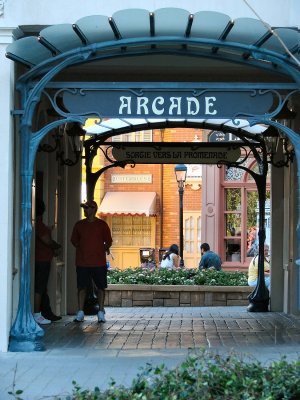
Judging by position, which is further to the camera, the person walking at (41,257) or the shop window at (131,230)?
the shop window at (131,230)

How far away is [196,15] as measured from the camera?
31.5ft

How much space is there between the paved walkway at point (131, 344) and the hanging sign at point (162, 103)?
265 cm

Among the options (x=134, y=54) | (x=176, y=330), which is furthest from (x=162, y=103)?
(x=176, y=330)

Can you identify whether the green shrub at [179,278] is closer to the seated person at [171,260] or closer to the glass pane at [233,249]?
the seated person at [171,260]

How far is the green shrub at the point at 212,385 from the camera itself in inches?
249

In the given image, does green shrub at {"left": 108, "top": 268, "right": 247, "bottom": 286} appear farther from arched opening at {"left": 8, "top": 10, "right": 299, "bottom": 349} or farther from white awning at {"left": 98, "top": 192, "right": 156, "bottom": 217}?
white awning at {"left": 98, "top": 192, "right": 156, "bottom": 217}

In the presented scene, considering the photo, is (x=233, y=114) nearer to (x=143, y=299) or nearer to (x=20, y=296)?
(x=20, y=296)

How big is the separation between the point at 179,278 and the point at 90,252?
6.22 meters

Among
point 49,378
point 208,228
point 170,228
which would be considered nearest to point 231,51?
point 49,378

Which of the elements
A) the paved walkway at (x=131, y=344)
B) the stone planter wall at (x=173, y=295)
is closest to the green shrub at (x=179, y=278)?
the stone planter wall at (x=173, y=295)

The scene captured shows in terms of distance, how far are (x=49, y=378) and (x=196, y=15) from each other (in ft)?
13.0

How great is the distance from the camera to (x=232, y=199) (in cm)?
2898

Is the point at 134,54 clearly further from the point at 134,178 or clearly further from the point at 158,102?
the point at 134,178

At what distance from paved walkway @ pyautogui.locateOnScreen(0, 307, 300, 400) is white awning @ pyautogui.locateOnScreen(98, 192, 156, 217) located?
16906mm
